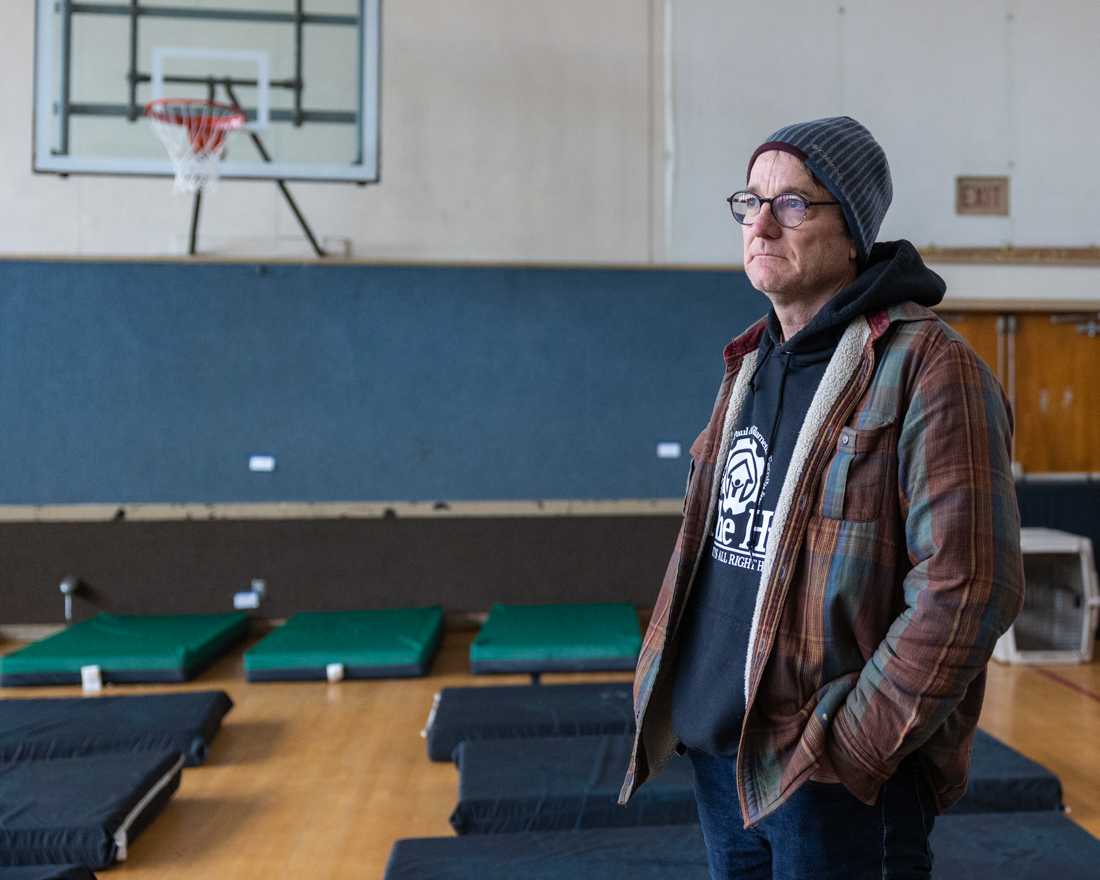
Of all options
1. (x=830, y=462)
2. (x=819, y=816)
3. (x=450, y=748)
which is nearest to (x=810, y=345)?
(x=830, y=462)

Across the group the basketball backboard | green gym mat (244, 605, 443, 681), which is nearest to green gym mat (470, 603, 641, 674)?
green gym mat (244, 605, 443, 681)

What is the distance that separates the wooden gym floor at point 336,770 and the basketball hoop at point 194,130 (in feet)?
8.00

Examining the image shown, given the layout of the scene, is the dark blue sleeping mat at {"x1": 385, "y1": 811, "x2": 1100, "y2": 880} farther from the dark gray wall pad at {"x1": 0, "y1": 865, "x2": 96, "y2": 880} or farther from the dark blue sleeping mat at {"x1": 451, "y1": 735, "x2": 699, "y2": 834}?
the dark gray wall pad at {"x1": 0, "y1": 865, "x2": 96, "y2": 880}

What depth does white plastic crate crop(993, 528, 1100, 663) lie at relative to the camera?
4.70 meters

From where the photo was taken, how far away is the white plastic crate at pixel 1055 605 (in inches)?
185

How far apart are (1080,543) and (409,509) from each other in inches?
141

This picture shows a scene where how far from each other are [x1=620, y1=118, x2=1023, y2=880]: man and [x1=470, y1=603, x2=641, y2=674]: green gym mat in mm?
3202

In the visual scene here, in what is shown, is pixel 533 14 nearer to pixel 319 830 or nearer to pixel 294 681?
pixel 294 681

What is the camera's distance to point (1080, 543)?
15.5 feet

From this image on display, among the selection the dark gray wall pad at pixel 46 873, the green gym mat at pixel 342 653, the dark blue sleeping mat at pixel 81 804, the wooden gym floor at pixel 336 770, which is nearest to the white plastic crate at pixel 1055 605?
the wooden gym floor at pixel 336 770

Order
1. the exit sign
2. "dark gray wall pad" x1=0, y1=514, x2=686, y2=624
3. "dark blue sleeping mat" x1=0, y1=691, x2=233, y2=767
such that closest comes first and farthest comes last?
"dark blue sleeping mat" x1=0, y1=691, x2=233, y2=767 < "dark gray wall pad" x1=0, y1=514, x2=686, y2=624 < the exit sign

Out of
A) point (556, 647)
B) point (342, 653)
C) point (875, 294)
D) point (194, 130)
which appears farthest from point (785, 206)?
point (194, 130)

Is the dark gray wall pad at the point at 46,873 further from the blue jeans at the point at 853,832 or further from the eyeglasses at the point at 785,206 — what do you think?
the eyeglasses at the point at 785,206

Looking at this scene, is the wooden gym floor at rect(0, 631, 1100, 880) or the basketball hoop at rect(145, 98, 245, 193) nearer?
the wooden gym floor at rect(0, 631, 1100, 880)
